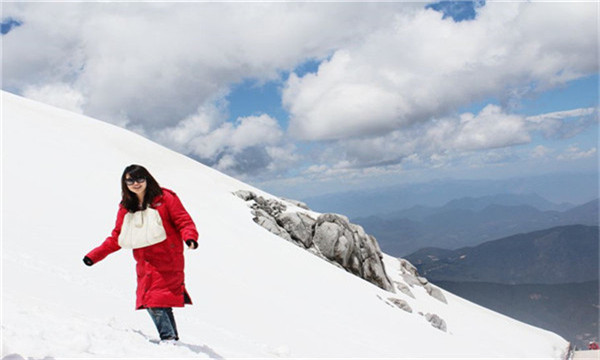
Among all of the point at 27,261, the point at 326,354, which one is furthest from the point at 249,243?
the point at 27,261

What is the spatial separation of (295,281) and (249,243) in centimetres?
447

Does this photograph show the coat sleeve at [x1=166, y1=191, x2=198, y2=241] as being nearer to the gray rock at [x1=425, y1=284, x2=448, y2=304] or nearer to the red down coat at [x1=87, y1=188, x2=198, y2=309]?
the red down coat at [x1=87, y1=188, x2=198, y2=309]

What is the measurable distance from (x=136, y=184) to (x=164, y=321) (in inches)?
76.9

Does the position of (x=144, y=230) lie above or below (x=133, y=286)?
above

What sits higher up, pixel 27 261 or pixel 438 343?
pixel 27 261

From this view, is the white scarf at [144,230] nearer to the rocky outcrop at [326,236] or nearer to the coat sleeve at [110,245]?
the coat sleeve at [110,245]

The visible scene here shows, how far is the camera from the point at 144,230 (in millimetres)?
5473

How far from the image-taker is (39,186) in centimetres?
1855

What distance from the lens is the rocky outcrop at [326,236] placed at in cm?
3262

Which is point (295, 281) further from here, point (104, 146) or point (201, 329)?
point (104, 146)

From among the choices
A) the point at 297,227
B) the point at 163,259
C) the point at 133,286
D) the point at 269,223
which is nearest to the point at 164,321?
the point at 163,259

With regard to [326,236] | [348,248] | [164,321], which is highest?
[326,236]

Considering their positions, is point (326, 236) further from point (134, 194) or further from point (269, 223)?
point (134, 194)

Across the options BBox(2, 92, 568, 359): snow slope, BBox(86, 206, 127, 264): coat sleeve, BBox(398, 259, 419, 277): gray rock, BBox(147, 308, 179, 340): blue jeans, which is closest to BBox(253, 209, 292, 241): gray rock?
BBox(2, 92, 568, 359): snow slope
